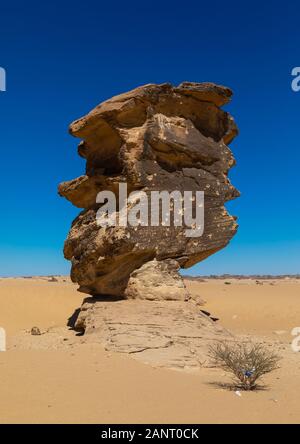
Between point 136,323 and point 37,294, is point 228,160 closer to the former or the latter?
point 136,323

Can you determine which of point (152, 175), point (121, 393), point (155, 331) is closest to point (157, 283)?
point (155, 331)

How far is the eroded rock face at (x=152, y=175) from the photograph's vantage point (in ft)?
38.5

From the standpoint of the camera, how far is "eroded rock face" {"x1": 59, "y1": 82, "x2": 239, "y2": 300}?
11.7 meters

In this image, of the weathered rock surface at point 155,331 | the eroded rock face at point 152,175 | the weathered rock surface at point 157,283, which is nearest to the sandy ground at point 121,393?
the weathered rock surface at point 155,331

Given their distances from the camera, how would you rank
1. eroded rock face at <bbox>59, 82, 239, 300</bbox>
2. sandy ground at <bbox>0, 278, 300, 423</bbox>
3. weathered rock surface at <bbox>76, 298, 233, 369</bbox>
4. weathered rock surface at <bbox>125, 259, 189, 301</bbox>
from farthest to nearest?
eroded rock face at <bbox>59, 82, 239, 300</bbox>, weathered rock surface at <bbox>125, 259, 189, 301</bbox>, weathered rock surface at <bbox>76, 298, 233, 369</bbox>, sandy ground at <bbox>0, 278, 300, 423</bbox>

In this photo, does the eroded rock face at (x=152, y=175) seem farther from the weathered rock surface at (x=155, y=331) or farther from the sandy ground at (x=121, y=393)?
the sandy ground at (x=121, y=393)

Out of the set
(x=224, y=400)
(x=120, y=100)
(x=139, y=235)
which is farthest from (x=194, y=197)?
(x=224, y=400)

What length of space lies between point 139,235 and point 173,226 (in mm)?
1096

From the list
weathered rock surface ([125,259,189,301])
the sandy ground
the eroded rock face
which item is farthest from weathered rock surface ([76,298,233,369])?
the eroded rock face

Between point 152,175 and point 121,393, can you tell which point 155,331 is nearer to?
point 121,393

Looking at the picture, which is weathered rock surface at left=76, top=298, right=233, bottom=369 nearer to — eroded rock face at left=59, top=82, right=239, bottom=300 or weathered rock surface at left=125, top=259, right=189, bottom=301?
weathered rock surface at left=125, top=259, right=189, bottom=301

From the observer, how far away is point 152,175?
469 inches

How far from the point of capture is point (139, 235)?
11508 millimetres

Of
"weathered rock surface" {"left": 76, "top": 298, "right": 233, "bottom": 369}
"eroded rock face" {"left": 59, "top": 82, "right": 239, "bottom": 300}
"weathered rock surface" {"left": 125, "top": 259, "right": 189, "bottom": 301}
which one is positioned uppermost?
"eroded rock face" {"left": 59, "top": 82, "right": 239, "bottom": 300}
